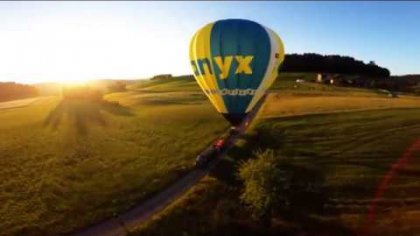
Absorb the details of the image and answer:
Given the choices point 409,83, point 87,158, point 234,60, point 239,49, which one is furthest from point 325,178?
point 409,83

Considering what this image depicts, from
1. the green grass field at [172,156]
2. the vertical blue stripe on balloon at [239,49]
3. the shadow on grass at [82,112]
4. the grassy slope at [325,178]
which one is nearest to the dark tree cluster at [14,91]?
the shadow on grass at [82,112]

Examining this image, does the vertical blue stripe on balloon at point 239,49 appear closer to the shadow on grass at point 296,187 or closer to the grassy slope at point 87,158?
the shadow on grass at point 296,187

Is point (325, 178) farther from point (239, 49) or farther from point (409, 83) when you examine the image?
point (409, 83)

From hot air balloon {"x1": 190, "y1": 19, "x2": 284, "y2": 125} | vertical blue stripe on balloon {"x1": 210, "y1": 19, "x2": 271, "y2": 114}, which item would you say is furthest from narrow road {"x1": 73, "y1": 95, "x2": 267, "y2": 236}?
vertical blue stripe on balloon {"x1": 210, "y1": 19, "x2": 271, "y2": 114}

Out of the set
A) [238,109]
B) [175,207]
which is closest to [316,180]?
[238,109]

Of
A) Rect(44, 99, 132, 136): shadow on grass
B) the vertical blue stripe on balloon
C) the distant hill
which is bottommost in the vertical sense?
Rect(44, 99, 132, 136): shadow on grass

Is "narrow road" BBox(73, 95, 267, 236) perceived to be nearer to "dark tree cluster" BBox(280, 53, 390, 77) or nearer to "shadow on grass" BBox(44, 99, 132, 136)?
"shadow on grass" BBox(44, 99, 132, 136)

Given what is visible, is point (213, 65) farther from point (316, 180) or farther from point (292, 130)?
point (292, 130)
